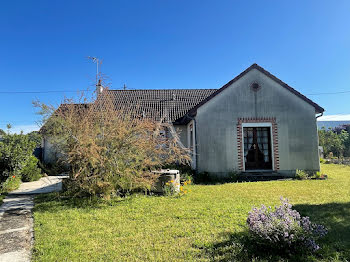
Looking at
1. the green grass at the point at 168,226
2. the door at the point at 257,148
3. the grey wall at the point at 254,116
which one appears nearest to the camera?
the green grass at the point at 168,226

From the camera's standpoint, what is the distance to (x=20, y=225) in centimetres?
533

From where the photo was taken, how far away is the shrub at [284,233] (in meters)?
3.43

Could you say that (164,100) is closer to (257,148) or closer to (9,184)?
(257,148)

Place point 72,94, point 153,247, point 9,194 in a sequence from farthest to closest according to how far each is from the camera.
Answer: point 9,194
point 72,94
point 153,247

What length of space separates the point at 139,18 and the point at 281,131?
9738mm

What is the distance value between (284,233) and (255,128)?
9.59 metres

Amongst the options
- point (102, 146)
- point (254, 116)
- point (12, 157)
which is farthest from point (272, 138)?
point (12, 157)

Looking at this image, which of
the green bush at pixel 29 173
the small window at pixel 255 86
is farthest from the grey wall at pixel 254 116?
the green bush at pixel 29 173

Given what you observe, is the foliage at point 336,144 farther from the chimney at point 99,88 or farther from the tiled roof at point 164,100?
the chimney at point 99,88

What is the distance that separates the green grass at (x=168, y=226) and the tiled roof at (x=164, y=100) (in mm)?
8493

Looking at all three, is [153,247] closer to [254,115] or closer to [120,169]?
[120,169]

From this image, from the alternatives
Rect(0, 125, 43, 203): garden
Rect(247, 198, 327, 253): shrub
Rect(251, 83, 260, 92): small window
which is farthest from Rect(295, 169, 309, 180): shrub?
Rect(0, 125, 43, 203): garden

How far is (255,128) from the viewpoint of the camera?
1236cm

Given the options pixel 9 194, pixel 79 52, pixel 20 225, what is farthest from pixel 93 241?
pixel 79 52
